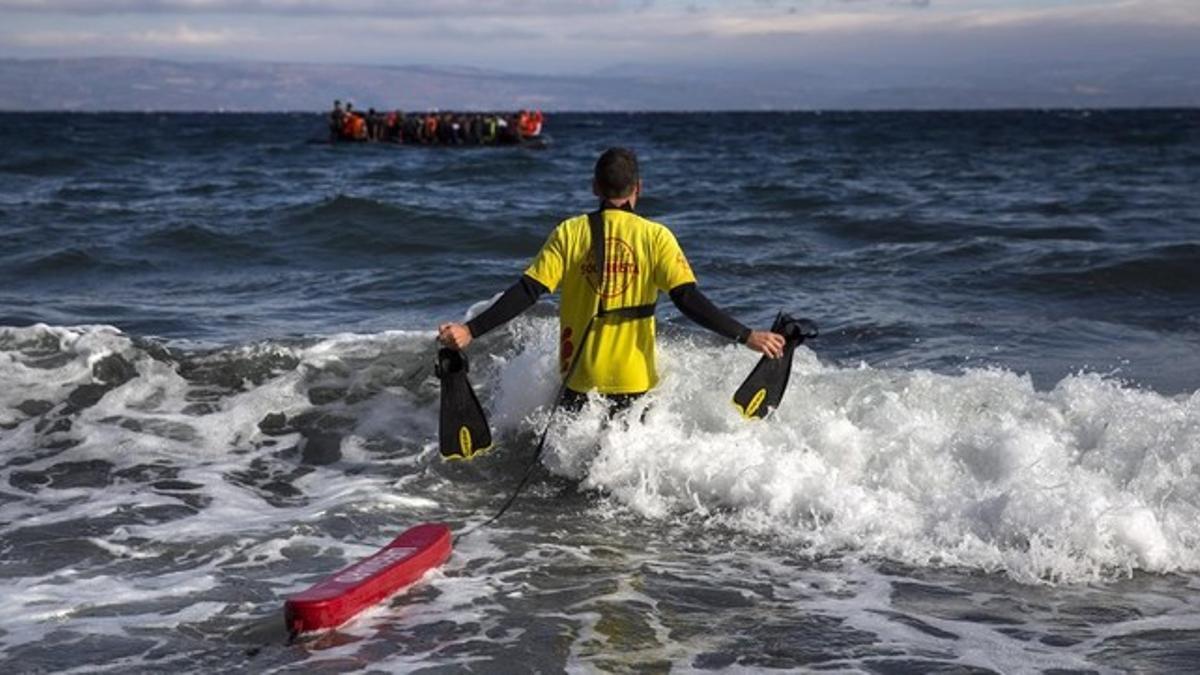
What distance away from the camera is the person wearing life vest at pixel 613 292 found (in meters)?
6.67

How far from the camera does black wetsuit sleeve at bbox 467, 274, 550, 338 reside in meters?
6.61

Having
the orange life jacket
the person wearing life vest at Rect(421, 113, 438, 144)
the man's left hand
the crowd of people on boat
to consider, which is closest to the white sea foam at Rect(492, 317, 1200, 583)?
the man's left hand

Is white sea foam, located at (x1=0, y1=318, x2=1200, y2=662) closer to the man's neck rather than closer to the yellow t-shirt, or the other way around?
the yellow t-shirt

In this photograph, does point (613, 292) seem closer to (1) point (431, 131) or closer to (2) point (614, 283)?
(2) point (614, 283)

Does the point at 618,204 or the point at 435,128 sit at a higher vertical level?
the point at 618,204

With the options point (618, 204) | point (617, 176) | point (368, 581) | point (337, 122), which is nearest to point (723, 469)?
point (618, 204)

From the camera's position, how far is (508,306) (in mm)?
6648

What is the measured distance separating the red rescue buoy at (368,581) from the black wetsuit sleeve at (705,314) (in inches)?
57.5

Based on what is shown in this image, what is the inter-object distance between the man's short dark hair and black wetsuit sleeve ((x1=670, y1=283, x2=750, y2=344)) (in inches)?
19.5

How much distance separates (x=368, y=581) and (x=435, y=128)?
49.6m

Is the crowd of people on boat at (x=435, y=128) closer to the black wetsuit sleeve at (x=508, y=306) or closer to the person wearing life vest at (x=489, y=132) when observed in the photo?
the person wearing life vest at (x=489, y=132)

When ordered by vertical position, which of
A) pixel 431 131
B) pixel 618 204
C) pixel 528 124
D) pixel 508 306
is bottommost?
pixel 431 131

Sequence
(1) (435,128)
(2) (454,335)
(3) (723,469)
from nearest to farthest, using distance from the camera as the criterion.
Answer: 1. (2) (454,335)
2. (3) (723,469)
3. (1) (435,128)

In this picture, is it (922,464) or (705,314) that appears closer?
(705,314)
